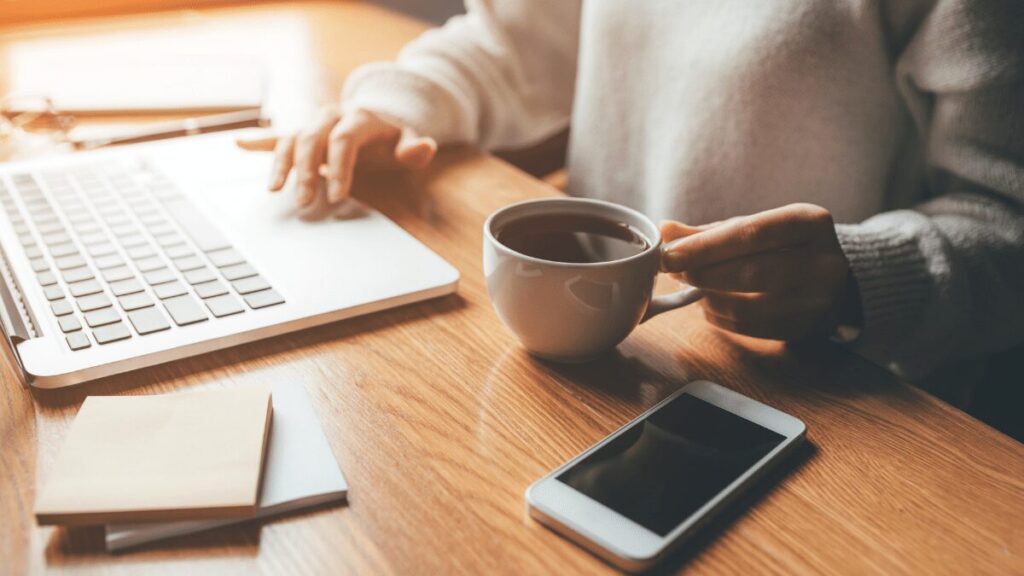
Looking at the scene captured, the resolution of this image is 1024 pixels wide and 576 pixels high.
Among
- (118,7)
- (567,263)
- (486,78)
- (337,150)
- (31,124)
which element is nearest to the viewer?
(567,263)

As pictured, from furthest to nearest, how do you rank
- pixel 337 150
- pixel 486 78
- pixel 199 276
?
pixel 486 78 < pixel 337 150 < pixel 199 276

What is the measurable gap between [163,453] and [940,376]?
2.32 ft

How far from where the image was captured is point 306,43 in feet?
4.56

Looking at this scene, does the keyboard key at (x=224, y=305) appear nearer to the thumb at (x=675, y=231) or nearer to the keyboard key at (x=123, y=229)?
the keyboard key at (x=123, y=229)

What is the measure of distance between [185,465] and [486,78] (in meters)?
0.72

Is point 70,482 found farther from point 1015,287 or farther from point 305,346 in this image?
point 1015,287

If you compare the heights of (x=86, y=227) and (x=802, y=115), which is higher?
(x=802, y=115)

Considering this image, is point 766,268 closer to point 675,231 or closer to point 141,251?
point 675,231

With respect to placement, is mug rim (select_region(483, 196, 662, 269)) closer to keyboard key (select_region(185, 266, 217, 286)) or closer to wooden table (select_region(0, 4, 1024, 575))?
wooden table (select_region(0, 4, 1024, 575))

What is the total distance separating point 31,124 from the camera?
0.88 meters

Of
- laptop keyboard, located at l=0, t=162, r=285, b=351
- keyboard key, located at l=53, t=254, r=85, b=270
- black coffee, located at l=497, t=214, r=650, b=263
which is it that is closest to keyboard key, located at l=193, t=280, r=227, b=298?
laptop keyboard, located at l=0, t=162, r=285, b=351

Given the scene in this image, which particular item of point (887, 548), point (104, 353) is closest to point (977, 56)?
point (887, 548)

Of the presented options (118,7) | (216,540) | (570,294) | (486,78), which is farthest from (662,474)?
(118,7)

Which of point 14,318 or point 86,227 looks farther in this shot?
point 86,227
